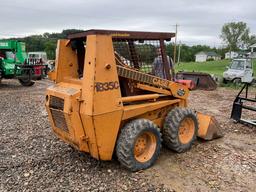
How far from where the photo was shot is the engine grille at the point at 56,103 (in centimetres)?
→ 425

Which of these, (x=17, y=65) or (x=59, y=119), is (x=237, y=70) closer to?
(x=17, y=65)

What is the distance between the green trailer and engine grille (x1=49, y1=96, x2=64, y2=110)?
34.2ft

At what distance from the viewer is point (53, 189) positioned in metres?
3.92

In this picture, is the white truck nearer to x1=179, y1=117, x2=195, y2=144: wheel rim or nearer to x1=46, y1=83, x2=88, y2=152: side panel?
x1=179, y1=117, x2=195, y2=144: wheel rim

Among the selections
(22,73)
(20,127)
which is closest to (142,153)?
(20,127)

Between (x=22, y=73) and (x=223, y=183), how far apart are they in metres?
12.1

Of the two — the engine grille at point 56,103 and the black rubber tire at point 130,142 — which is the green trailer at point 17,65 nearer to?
the engine grille at point 56,103

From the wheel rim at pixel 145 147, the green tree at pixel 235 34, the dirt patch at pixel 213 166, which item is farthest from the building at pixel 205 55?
the wheel rim at pixel 145 147

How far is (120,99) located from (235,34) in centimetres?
7620

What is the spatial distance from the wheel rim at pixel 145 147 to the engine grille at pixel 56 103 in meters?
1.15

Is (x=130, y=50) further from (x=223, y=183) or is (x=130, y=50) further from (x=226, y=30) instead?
(x=226, y=30)

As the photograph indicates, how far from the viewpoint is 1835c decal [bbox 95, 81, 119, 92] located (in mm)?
3875

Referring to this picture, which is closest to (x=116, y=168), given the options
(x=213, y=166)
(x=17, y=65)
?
(x=213, y=166)

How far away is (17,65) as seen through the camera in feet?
46.3
